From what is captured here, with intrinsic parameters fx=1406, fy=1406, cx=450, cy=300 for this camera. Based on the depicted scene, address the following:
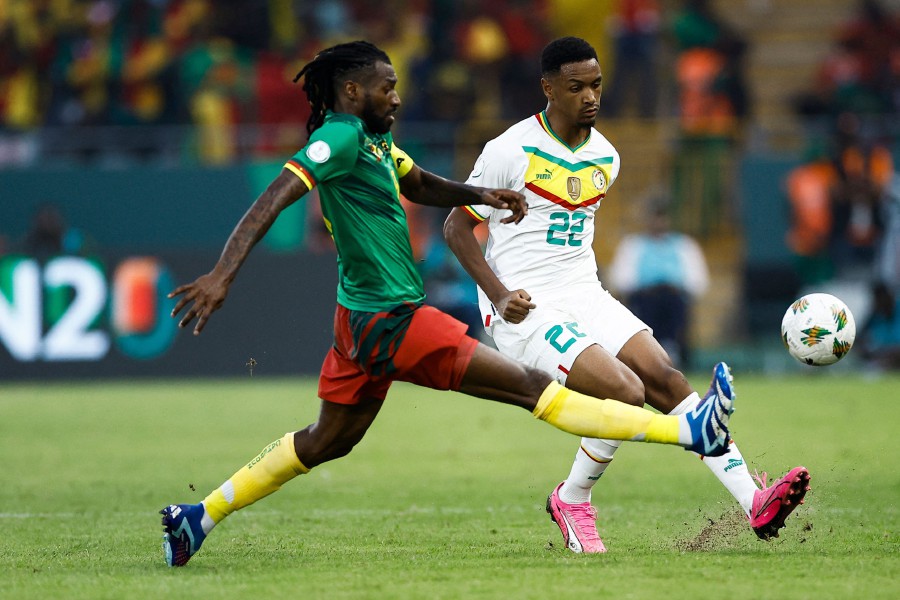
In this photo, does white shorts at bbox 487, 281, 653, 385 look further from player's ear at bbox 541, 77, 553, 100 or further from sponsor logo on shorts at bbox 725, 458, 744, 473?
player's ear at bbox 541, 77, 553, 100

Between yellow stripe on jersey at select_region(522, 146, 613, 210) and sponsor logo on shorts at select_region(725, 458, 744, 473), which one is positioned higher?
yellow stripe on jersey at select_region(522, 146, 613, 210)

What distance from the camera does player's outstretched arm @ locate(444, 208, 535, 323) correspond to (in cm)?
667

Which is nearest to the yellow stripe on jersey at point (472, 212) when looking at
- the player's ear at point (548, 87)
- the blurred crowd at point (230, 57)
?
the player's ear at point (548, 87)

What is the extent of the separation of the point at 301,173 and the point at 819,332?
111 inches

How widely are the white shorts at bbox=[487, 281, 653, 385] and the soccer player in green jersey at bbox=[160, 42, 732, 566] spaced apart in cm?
54

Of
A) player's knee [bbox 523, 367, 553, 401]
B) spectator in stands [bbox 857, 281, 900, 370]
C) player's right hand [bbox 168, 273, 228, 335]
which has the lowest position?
spectator in stands [bbox 857, 281, 900, 370]

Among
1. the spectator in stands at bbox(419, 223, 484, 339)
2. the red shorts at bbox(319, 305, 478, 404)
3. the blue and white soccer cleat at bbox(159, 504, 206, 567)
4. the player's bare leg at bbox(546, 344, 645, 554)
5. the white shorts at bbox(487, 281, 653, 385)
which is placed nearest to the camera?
the red shorts at bbox(319, 305, 478, 404)

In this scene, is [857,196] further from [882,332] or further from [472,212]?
[472,212]

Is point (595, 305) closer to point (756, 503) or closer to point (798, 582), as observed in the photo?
point (756, 503)

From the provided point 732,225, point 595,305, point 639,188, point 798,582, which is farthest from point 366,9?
point 798,582

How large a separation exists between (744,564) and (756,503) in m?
0.45

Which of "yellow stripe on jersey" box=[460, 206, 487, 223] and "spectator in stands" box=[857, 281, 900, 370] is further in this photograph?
"spectator in stands" box=[857, 281, 900, 370]

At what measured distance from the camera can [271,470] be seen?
6430 millimetres

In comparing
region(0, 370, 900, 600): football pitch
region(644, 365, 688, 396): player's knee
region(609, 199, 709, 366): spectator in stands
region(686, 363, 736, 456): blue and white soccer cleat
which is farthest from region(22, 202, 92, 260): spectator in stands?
region(686, 363, 736, 456): blue and white soccer cleat
